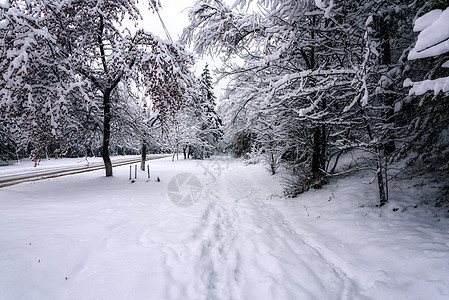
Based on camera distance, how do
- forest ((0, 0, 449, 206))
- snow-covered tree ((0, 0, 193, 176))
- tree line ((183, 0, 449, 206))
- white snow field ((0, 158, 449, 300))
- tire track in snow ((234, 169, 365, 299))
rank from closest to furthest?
white snow field ((0, 158, 449, 300))
tire track in snow ((234, 169, 365, 299))
tree line ((183, 0, 449, 206))
forest ((0, 0, 449, 206))
snow-covered tree ((0, 0, 193, 176))

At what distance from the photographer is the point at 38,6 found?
20.6ft

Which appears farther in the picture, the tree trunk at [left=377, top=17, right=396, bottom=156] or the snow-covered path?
the tree trunk at [left=377, top=17, right=396, bottom=156]

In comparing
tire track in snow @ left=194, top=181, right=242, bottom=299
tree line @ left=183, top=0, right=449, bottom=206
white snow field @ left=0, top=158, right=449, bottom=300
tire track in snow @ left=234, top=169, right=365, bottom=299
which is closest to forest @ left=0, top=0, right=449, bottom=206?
tree line @ left=183, top=0, right=449, bottom=206

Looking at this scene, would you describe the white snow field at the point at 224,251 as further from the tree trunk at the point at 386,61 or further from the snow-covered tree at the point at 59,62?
the snow-covered tree at the point at 59,62

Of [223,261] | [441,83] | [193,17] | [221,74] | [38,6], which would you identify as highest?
[38,6]

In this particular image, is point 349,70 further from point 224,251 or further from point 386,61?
point 224,251

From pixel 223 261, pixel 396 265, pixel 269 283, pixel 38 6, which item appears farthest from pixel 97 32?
pixel 396 265

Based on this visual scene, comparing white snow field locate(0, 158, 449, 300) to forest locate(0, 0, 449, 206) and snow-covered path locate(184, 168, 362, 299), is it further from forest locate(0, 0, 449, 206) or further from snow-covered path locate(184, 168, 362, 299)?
forest locate(0, 0, 449, 206)

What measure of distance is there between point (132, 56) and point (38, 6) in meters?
2.88

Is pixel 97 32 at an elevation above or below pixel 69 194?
above

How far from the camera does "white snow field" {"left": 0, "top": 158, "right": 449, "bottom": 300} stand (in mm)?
2619

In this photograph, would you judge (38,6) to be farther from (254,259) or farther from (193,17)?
(254,259)

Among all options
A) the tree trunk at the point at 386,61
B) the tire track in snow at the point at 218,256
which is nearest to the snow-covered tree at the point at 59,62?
the tire track in snow at the point at 218,256

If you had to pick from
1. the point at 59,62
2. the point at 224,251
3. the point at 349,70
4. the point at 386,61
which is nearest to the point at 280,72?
the point at 386,61
